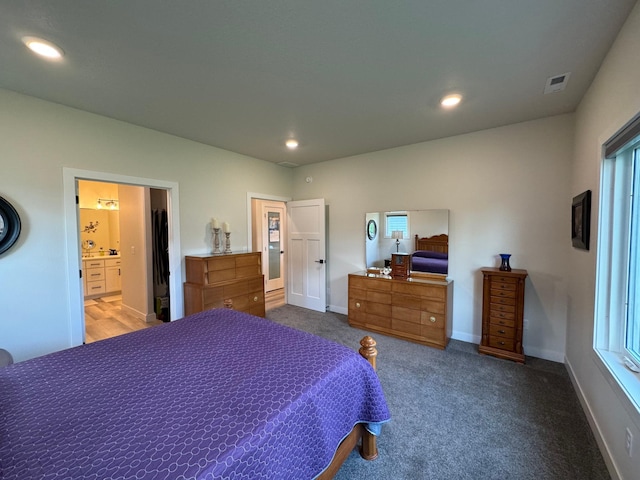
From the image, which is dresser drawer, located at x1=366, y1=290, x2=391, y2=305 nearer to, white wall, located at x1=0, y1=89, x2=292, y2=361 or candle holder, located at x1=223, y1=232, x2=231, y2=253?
candle holder, located at x1=223, y1=232, x2=231, y2=253

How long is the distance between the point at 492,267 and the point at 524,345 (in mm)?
934

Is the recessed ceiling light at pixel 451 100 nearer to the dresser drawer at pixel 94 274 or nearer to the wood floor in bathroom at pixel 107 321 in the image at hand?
the wood floor in bathroom at pixel 107 321

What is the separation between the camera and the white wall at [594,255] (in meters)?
1.39

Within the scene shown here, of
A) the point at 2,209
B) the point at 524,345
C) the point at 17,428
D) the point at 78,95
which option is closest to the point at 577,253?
the point at 524,345

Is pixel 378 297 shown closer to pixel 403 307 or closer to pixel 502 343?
pixel 403 307

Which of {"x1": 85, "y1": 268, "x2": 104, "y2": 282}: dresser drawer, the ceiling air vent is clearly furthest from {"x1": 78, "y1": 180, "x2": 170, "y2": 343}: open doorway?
the ceiling air vent

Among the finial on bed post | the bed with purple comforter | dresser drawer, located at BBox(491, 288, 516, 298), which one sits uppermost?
the bed with purple comforter

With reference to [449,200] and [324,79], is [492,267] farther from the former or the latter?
[324,79]

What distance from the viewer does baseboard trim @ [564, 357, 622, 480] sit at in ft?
4.87

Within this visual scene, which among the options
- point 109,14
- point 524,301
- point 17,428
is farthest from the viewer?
point 524,301

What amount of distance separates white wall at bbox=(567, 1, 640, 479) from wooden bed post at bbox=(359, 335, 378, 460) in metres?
1.27

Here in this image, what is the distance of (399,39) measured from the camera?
1.62 metres

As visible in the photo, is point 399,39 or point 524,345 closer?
point 399,39

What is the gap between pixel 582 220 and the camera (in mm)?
2139
